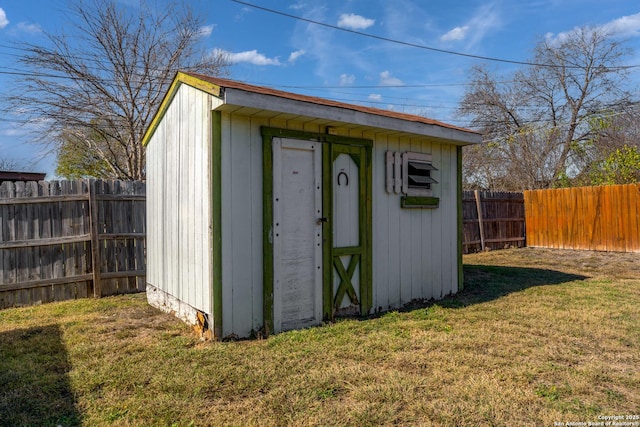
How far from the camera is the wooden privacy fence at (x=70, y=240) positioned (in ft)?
17.3

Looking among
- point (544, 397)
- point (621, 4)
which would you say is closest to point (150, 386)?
point (544, 397)

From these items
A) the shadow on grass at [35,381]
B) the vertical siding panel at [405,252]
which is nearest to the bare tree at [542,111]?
the vertical siding panel at [405,252]

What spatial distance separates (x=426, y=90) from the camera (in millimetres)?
20375

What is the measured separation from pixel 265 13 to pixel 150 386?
29.6 ft

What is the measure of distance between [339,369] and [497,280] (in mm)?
4715

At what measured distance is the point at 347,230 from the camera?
15.1 ft

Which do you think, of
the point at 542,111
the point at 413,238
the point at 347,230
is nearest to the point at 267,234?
the point at 347,230

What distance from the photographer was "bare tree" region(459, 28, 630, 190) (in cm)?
1688

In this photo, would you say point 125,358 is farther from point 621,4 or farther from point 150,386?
point 621,4

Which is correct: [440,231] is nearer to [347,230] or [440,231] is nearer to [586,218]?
[347,230]

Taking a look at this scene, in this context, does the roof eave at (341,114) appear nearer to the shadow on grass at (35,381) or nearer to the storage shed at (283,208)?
the storage shed at (283,208)

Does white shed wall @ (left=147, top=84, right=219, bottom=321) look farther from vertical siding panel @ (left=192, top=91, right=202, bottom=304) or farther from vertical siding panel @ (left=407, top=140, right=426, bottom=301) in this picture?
vertical siding panel @ (left=407, top=140, right=426, bottom=301)

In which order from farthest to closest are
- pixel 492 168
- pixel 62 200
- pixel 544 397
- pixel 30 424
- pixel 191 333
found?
pixel 492 168 < pixel 62 200 < pixel 191 333 < pixel 544 397 < pixel 30 424

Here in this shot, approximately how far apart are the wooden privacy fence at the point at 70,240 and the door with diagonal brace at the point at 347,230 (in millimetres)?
3422
